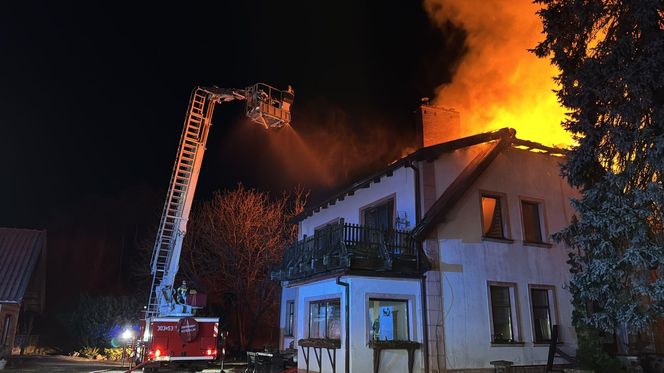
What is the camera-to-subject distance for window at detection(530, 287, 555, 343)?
583 inches

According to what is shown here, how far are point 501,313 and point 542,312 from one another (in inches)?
61.4

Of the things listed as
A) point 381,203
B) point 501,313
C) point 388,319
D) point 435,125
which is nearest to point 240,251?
point 381,203

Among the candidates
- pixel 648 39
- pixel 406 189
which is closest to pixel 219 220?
pixel 406 189

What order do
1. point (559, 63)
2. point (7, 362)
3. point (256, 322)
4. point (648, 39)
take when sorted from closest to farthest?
1. point (648, 39)
2. point (559, 63)
3. point (7, 362)
4. point (256, 322)

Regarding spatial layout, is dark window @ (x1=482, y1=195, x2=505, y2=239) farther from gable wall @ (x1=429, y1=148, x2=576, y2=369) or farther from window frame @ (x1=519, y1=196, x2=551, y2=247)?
window frame @ (x1=519, y1=196, x2=551, y2=247)

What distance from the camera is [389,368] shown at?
1299 centimetres

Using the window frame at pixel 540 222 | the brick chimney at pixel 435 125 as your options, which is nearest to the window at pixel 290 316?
the brick chimney at pixel 435 125

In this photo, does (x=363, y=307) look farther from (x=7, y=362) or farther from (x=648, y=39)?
(x=7, y=362)

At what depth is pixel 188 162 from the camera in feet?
60.4

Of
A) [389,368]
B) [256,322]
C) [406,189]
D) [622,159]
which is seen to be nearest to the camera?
[622,159]

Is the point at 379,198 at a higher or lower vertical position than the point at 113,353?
A: higher

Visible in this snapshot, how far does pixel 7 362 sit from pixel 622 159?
21.9 metres

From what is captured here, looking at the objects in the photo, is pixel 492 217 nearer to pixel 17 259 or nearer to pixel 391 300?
pixel 391 300

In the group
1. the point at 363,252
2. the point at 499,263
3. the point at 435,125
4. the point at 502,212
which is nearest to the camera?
the point at 363,252
